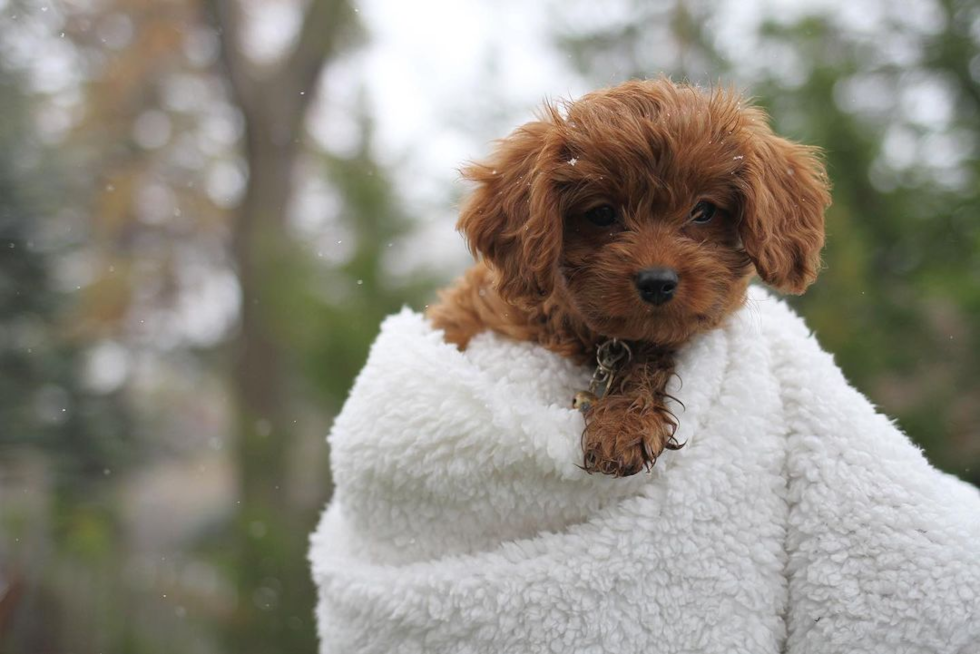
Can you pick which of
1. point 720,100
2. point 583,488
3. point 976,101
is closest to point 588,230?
point 720,100

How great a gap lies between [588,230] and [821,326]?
2.85 meters

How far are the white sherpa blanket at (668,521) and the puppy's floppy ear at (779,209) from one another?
169 mm

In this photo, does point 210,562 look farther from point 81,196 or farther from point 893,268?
point 893,268

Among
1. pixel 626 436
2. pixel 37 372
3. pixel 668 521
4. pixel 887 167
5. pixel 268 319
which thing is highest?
pixel 626 436

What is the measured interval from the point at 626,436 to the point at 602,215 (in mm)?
558

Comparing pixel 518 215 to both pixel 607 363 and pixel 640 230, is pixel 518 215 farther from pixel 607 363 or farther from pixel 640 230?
pixel 607 363

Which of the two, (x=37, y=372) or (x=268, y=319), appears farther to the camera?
(x=37, y=372)

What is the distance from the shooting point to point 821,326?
4398mm

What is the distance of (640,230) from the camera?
1.93 metres

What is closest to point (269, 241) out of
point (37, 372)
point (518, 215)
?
point (37, 372)

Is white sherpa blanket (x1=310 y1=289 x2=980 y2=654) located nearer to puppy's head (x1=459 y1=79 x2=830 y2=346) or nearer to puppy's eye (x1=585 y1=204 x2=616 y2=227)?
puppy's head (x1=459 y1=79 x2=830 y2=346)

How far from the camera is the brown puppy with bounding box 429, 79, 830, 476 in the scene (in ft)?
6.13

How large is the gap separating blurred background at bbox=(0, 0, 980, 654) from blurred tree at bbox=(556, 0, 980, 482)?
0.05ft

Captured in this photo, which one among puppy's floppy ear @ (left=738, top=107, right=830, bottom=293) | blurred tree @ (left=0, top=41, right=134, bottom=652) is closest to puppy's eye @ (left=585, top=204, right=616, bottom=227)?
puppy's floppy ear @ (left=738, top=107, right=830, bottom=293)
